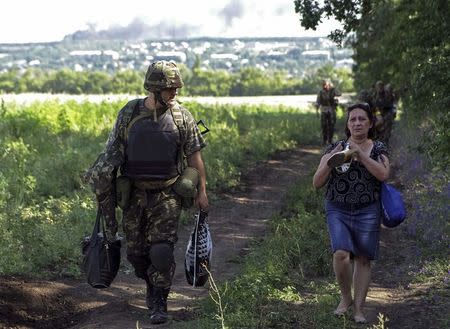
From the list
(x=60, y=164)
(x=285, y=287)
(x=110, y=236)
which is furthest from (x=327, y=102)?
(x=110, y=236)

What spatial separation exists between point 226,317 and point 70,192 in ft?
25.5

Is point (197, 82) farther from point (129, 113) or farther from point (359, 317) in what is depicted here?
point (359, 317)

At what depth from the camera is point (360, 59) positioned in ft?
122

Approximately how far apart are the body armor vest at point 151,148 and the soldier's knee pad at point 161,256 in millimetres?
552

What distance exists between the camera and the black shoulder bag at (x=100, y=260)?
635cm

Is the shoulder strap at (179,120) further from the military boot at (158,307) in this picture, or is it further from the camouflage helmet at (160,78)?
the military boot at (158,307)

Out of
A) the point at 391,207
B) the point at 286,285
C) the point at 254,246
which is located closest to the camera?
the point at 391,207

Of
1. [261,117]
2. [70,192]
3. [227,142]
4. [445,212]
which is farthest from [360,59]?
[445,212]

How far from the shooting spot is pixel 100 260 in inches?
251

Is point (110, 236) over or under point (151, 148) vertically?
under

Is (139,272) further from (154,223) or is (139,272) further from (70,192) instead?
(70,192)

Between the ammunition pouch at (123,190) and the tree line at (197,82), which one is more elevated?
the ammunition pouch at (123,190)

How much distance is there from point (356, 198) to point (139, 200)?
68.7 inches

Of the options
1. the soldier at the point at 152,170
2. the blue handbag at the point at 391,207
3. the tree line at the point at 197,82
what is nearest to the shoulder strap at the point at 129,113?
the soldier at the point at 152,170
